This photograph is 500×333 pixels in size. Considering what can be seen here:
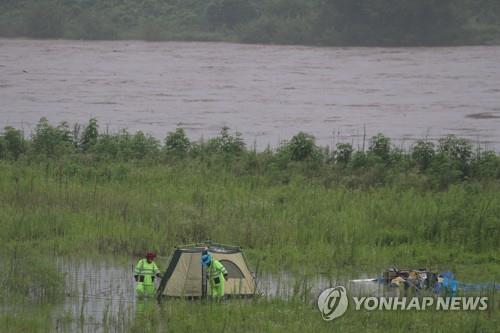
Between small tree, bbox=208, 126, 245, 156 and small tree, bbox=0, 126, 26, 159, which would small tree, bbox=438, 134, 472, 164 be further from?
small tree, bbox=0, 126, 26, 159

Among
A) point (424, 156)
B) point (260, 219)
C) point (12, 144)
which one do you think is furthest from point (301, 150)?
point (12, 144)

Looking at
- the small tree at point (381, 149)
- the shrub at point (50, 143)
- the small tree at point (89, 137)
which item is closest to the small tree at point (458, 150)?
the small tree at point (381, 149)

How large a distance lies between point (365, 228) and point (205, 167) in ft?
16.5

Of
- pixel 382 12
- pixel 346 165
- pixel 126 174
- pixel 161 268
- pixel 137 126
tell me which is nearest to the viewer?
pixel 161 268

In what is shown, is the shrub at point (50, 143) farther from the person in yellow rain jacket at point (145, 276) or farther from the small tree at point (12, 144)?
the person in yellow rain jacket at point (145, 276)

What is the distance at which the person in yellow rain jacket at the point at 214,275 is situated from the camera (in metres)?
12.1

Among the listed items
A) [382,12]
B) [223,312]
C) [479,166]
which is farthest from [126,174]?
[382,12]

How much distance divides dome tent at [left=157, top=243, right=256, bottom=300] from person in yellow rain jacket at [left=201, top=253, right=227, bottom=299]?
15 cm

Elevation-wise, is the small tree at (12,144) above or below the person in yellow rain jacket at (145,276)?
above

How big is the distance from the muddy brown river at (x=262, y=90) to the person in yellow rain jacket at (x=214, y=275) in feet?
44.6

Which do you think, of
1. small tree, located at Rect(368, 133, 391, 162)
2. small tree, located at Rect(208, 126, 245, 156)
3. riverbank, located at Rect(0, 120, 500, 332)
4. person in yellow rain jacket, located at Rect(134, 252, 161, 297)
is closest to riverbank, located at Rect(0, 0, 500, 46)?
small tree, located at Rect(208, 126, 245, 156)

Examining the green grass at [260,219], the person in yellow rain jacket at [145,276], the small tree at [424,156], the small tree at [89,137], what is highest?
Answer: the small tree at [89,137]

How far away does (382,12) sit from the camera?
5712 cm

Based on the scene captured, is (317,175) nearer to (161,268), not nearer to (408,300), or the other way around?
(161,268)
